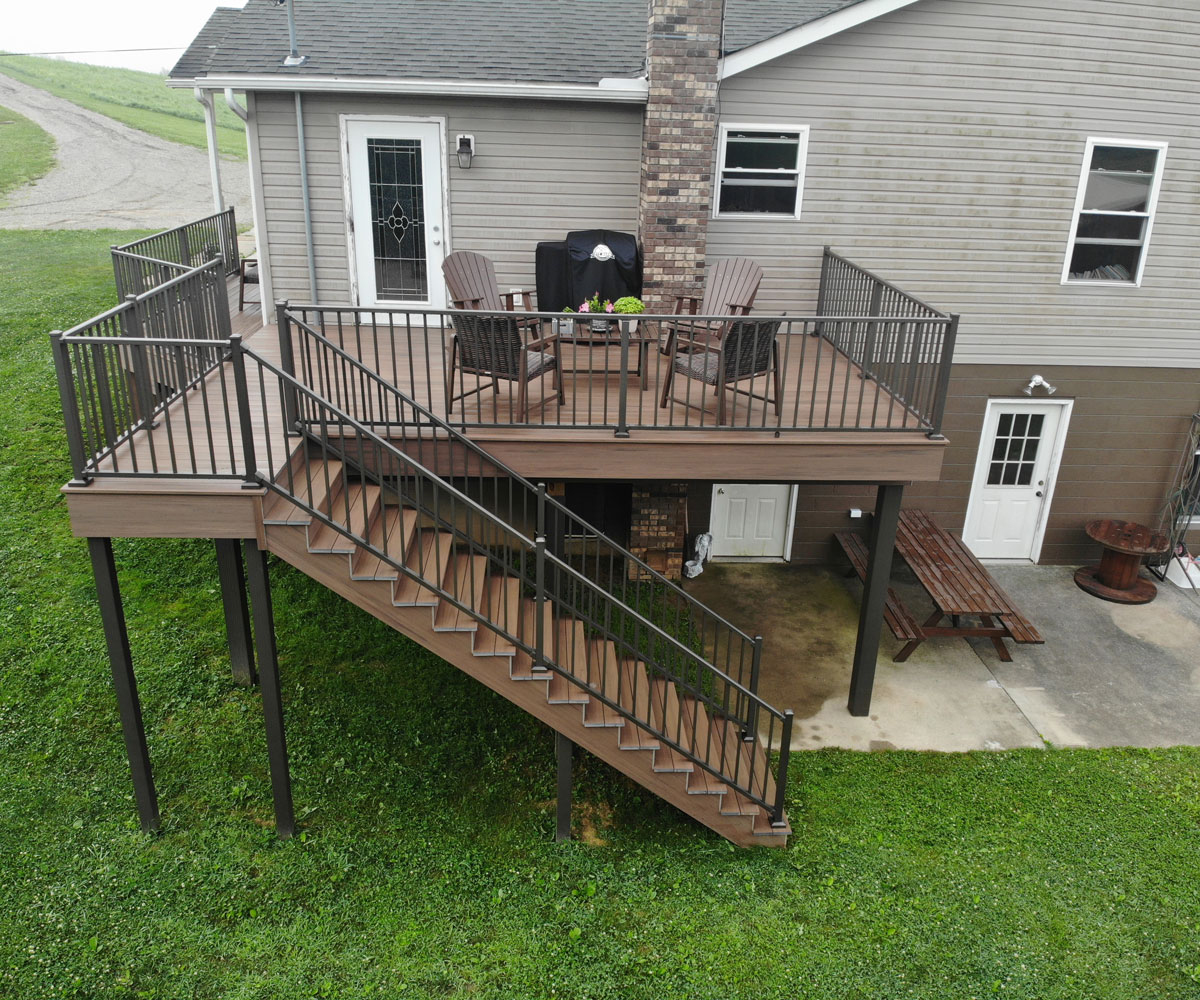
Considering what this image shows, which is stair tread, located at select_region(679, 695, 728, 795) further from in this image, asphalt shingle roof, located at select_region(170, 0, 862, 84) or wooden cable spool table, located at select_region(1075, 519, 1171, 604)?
asphalt shingle roof, located at select_region(170, 0, 862, 84)

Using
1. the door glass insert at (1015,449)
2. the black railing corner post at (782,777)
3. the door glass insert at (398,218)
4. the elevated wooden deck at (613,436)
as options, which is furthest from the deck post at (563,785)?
the door glass insert at (1015,449)

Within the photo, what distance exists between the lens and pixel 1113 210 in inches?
377

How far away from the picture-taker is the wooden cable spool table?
995 centimetres

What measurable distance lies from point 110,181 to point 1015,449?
24.7 metres

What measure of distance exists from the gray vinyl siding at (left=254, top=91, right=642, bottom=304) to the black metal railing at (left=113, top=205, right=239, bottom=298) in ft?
2.99

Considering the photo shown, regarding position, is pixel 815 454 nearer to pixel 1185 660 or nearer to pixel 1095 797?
pixel 1095 797

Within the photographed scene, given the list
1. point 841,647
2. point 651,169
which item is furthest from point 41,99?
point 841,647

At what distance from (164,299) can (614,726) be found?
4.15m

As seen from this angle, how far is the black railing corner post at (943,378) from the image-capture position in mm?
6559

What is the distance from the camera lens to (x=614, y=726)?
19.7ft

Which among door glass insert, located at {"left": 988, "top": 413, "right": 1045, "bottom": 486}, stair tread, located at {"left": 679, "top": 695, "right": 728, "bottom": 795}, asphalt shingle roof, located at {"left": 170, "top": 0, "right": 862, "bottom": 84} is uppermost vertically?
asphalt shingle roof, located at {"left": 170, "top": 0, "right": 862, "bottom": 84}

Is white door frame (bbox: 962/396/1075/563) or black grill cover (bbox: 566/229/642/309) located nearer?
black grill cover (bbox: 566/229/642/309)

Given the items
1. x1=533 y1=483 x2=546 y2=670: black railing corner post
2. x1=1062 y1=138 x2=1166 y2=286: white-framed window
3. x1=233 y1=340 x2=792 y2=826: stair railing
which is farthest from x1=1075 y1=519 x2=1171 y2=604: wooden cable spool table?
x1=533 y1=483 x2=546 y2=670: black railing corner post

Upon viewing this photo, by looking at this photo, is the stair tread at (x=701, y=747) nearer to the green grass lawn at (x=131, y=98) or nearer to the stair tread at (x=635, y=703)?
the stair tread at (x=635, y=703)
